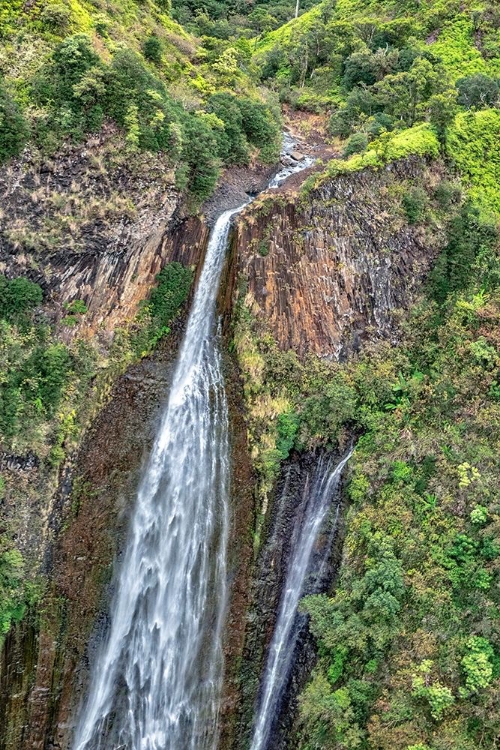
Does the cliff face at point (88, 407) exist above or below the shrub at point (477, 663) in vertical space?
above

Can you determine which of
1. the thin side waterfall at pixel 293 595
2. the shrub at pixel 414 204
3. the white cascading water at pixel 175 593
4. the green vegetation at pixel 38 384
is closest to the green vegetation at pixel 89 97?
the green vegetation at pixel 38 384

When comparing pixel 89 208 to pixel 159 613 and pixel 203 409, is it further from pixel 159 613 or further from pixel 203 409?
pixel 159 613

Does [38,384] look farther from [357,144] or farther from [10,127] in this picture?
[357,144]

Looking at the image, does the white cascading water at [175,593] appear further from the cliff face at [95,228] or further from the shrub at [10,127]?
the shrub at [10,127]

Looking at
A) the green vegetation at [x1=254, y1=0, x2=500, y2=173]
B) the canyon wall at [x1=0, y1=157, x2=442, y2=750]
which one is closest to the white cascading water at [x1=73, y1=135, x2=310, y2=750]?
the canyon wall at [x1=0, y1=157, x2=442, y2=750]

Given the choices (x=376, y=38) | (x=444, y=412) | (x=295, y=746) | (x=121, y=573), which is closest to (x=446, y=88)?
(x=376, y=38)

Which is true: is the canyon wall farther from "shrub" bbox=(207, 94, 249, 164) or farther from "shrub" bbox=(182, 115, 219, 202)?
"shrub" bbox=(207, 94, 249, 164)
